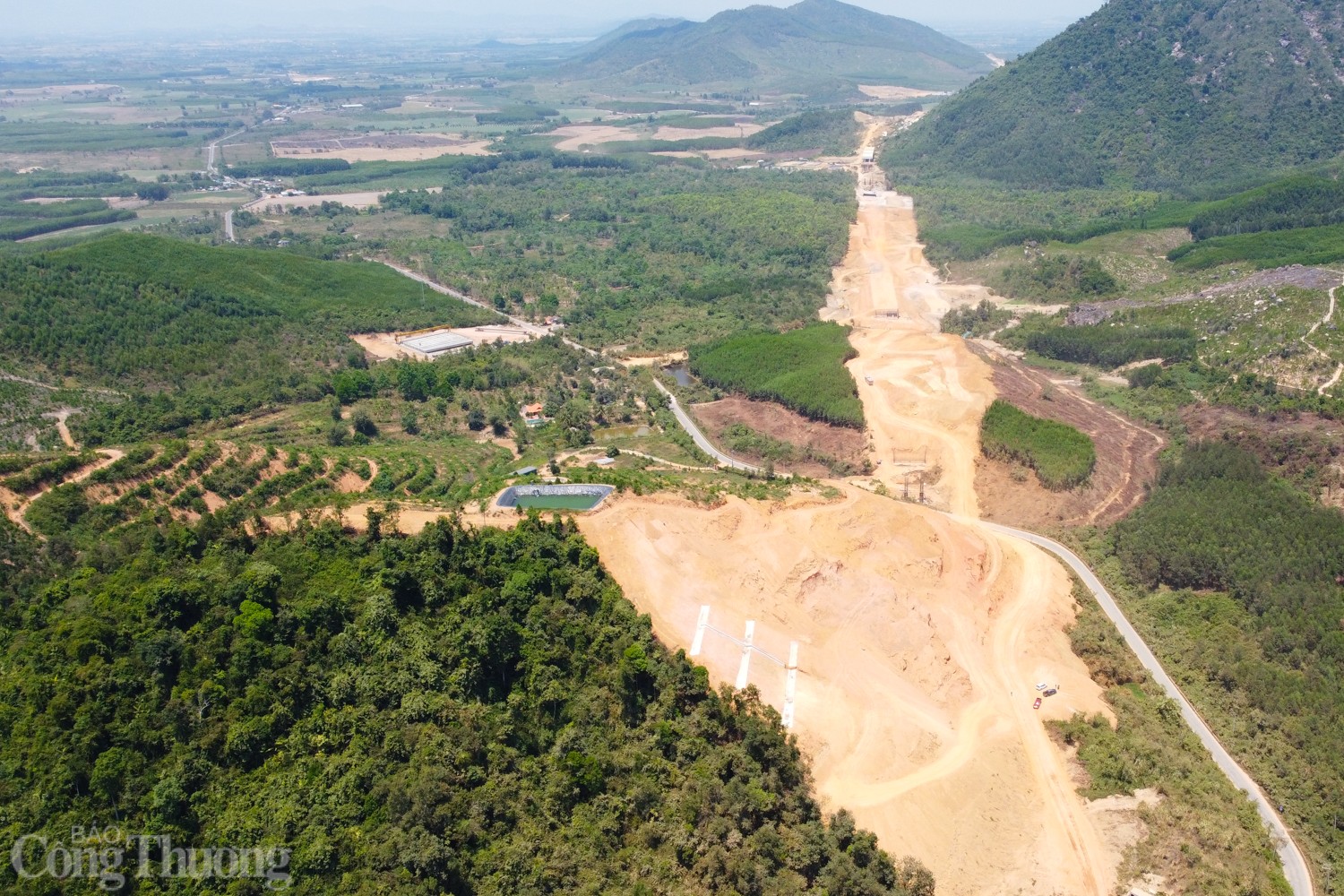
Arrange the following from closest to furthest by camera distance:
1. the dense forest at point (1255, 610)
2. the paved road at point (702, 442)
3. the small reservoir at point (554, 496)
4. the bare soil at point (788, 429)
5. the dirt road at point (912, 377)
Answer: the dense forest at point (1255, 610) < the small reservoir at point (554, 496) < the dirt road at point (912, 377) < the paved road at point (702, 442) < the bare soil at point (788, 429)

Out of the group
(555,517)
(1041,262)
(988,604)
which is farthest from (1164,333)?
(555,517)

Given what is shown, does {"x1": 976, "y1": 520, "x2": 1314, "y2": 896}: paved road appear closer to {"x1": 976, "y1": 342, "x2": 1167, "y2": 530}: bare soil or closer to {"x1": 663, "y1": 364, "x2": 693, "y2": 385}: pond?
{"x1": 976, "y1": 342, "x2": 1167, "y2": 530}: bare soil

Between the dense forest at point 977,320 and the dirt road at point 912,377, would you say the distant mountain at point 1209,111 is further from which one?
the dense forest at point 977,320

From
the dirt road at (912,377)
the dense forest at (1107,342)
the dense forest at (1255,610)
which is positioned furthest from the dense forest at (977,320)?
the dense forest at (1255,610)

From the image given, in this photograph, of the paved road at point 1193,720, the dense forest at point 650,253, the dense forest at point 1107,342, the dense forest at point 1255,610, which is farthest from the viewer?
the dense forest at point 650,253

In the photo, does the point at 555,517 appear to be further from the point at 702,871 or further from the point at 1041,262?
the point at 1041,262

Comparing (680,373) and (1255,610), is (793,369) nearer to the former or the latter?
(680,373)

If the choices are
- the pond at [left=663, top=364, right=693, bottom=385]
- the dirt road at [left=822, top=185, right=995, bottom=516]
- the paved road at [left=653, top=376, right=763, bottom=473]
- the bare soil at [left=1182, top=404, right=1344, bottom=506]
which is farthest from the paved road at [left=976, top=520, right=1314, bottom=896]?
the pond at [left=663, top=364, right=693, bottom=385]
